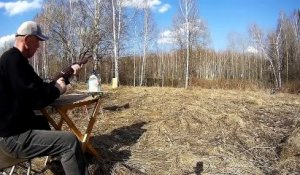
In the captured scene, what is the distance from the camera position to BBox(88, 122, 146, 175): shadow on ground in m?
4.08

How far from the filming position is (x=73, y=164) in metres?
2.98

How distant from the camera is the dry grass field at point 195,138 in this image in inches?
170

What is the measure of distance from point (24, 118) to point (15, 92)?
20 centimetres

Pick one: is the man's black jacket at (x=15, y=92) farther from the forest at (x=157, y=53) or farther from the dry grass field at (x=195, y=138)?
the forest at (x=157, y=53)

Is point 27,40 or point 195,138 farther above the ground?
point 27,40

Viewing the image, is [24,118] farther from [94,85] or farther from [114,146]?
[114,146]

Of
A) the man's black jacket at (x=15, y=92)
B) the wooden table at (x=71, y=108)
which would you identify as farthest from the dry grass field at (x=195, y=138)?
the man's black jacket at (x=15, y=92)

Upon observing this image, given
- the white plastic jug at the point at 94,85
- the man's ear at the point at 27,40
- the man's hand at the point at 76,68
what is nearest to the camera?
the man's ear at the point at 27,40

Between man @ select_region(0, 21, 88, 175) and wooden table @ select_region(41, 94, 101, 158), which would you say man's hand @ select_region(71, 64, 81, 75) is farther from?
man @ select_region(0, 21, 88, 175)

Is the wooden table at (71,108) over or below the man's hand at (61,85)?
below

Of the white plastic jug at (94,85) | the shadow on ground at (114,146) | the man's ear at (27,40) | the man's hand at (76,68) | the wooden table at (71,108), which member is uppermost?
the man's ear at (27,40)

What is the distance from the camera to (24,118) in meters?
2.99

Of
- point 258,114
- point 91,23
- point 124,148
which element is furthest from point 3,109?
point 91,23

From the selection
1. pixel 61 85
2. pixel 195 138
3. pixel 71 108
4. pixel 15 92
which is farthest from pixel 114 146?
pixel 15 92
